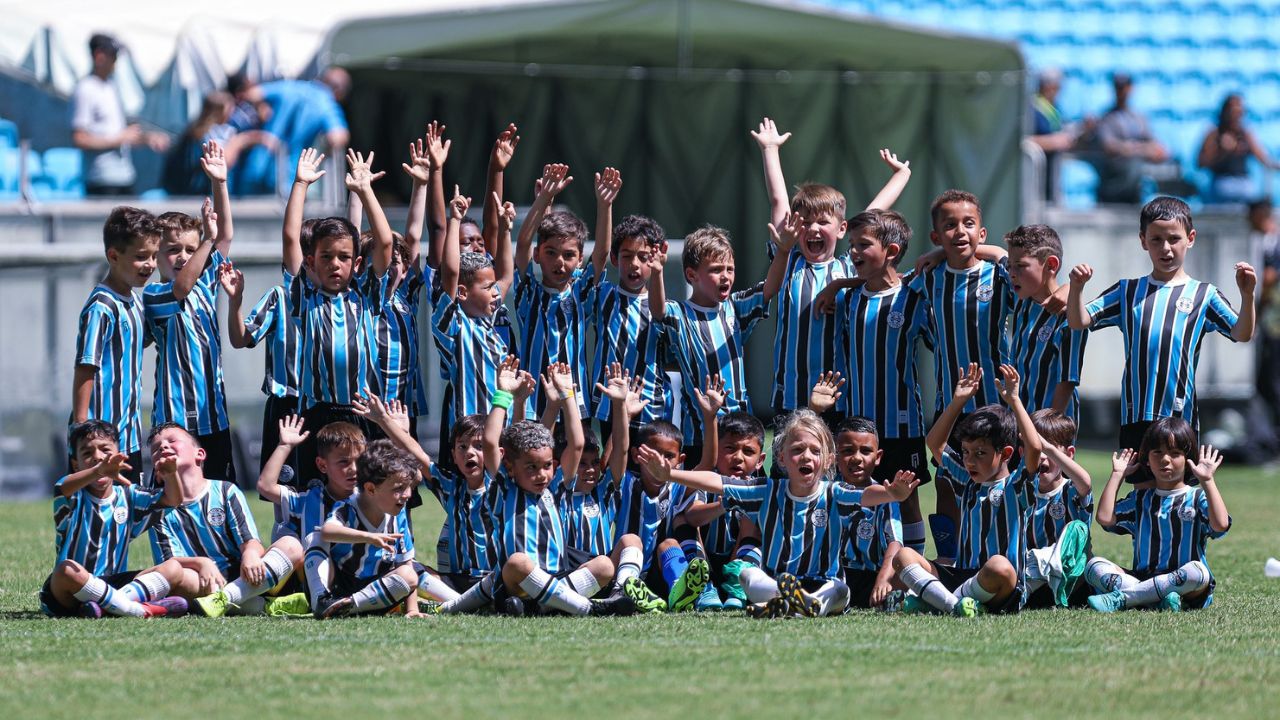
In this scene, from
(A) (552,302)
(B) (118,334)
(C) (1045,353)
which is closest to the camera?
(B) (118,334)

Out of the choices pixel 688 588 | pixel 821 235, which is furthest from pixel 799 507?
pixel 821 235

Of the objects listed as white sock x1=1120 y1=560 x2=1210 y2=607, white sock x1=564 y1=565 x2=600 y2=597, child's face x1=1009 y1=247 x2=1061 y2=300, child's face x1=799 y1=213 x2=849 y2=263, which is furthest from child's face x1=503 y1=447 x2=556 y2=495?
white sock x1=1120 y1=560 x2=1210 y2=607

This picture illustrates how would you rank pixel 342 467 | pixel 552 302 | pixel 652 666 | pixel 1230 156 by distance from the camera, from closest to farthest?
pixel 652 666, pixel 342 467, pixel 552 302, pixel 1230 156

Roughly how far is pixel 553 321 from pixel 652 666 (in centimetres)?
262

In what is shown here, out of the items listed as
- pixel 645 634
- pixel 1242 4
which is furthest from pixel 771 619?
pixel 1242 4

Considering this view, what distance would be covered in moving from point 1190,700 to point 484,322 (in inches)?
148

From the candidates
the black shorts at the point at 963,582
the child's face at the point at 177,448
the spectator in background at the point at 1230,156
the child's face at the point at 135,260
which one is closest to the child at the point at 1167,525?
the black shorts at the point at 963,582

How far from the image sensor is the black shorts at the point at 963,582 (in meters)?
7.30

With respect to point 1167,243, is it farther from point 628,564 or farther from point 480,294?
point 480,294

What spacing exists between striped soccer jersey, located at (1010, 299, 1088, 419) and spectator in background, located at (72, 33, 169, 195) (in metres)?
7.81

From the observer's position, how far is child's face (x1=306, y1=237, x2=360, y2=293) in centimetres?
793

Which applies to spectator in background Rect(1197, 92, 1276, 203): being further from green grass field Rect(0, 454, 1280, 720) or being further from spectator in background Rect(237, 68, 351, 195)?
green grass field Rect(0, 454, 1280, 720)

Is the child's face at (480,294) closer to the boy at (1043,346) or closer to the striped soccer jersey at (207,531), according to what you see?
the striped soccer jersey at (207,531)

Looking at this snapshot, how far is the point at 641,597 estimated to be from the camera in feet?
24.4
